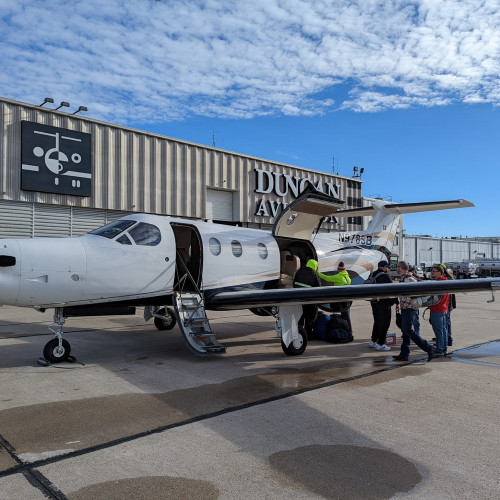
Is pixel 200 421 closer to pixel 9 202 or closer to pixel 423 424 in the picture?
pixel 423 424

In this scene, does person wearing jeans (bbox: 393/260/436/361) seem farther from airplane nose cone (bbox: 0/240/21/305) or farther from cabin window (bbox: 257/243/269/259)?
airplane nose cone (bbox: 0/240/21/305)

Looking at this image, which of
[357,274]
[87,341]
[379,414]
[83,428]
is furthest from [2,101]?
[379,414]

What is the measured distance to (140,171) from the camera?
20.4m

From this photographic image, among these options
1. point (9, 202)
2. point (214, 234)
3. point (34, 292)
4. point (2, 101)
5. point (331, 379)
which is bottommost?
point (331, 379)

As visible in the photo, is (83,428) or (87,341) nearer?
(83,428)

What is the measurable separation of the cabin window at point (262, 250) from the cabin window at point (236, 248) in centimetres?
60

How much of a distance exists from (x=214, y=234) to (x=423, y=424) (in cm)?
572

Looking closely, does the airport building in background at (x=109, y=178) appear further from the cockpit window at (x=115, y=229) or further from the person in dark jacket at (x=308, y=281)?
the person in dark jacket at (x=308, y=281)

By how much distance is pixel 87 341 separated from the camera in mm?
9945

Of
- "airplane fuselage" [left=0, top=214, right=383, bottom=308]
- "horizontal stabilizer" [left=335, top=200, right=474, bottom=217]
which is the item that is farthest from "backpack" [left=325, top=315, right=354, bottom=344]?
"horizontal stabilizer" [left=335, top=200, right=474, bottom=217]

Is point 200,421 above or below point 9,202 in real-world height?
below

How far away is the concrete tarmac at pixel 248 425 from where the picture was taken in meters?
3.54

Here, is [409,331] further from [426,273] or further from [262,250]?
[426,273]

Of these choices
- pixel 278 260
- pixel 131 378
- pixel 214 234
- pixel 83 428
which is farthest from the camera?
pixel 278 260
